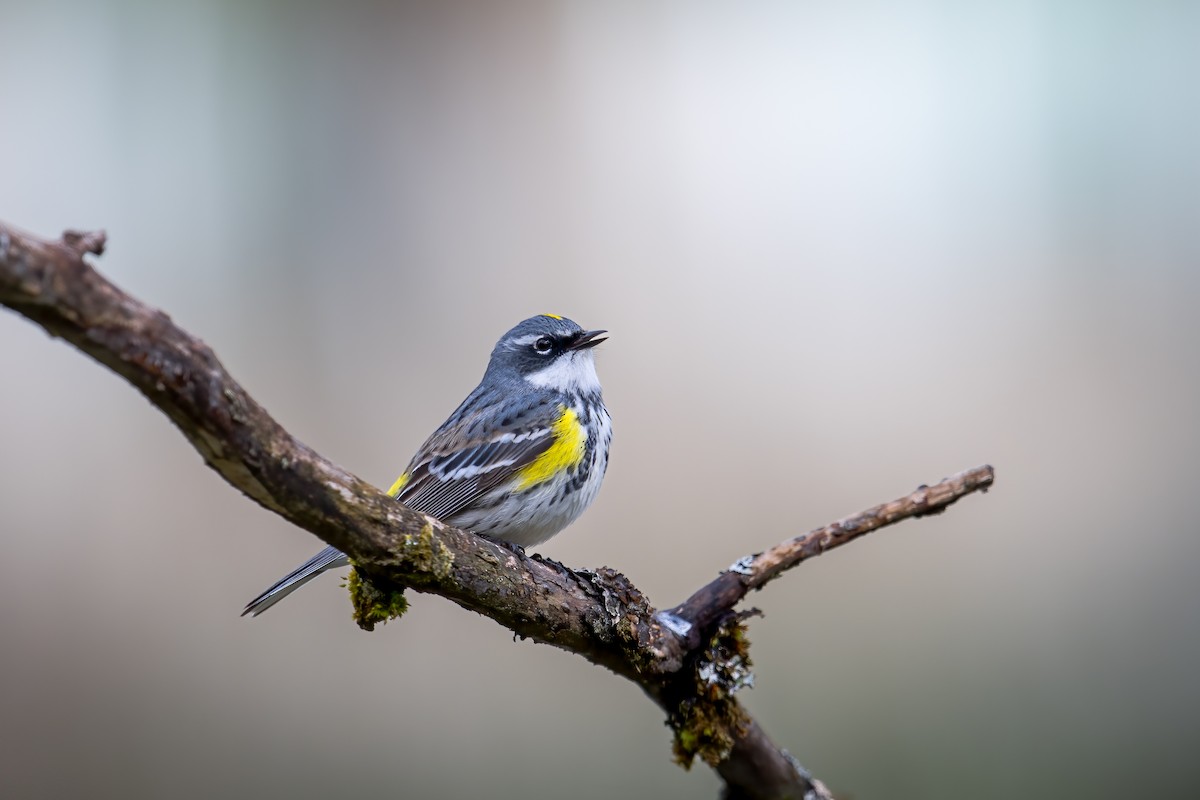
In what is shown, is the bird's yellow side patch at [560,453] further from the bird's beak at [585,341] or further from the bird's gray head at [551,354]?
the bird's beak at [585,341]

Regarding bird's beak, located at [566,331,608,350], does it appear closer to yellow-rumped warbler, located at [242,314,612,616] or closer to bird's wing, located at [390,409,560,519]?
yellow-rumped warbler, located at [242,314,612,616]

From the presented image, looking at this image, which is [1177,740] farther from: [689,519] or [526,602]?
[526,602]

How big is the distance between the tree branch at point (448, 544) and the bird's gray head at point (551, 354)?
3.94 feet

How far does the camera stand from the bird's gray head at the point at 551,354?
4.18 m

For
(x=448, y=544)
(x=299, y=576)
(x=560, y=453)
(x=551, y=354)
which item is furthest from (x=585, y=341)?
(x=448, y=544)

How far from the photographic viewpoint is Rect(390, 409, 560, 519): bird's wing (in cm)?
360

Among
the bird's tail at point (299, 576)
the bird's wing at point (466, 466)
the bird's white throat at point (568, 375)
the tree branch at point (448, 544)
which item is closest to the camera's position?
the tree branch at point (448, 544)

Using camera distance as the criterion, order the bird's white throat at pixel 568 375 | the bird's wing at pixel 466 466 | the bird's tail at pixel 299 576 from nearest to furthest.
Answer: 1. the bird's tail at pixel 299 576
2. the bird's wing at pixel 466 466
3. the bird's white throat at pixel 568 375

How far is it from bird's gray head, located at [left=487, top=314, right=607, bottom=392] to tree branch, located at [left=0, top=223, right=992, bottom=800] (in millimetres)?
1199

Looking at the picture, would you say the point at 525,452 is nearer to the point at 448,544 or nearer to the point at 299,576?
the point at 299,576

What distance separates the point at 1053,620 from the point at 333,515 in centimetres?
594

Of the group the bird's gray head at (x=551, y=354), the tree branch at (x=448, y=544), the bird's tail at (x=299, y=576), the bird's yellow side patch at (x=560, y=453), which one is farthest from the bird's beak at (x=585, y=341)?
the bird's tail at (x=299, y=576)

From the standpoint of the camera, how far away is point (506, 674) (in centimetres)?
622

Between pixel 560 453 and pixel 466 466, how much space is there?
0.35 m
